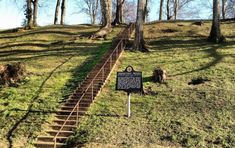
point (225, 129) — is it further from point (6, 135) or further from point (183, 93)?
point (6, 135)

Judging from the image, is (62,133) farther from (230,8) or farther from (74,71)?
(230,8)

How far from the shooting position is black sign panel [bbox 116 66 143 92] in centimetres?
1905

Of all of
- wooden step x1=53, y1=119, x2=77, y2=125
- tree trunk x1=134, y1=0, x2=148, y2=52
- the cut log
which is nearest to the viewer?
wooden step x1=53, y1=119, x2=77, y2=125

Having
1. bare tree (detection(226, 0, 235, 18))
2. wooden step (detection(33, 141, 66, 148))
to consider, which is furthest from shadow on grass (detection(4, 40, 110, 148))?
bare tree (detection(226, 0, 235, 18))

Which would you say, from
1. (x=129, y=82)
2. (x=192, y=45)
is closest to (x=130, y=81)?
(x=129, y=82)

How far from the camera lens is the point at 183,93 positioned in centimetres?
2141

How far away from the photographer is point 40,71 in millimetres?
26000

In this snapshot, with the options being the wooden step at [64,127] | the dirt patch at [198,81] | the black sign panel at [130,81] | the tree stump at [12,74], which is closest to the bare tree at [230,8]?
the dirt patch at [198,81]

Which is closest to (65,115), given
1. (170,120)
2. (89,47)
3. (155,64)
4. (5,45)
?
(170,120)

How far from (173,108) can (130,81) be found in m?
2.24

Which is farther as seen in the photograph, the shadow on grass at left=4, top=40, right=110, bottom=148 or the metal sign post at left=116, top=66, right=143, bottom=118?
the metal sign post at left=116, top=66, right=143, bottom=118

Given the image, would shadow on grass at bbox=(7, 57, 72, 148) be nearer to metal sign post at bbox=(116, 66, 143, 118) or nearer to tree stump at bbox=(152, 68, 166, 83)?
metal sign post at bbox=(116, 66, 143, 118)

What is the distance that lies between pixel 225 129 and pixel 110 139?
14.3ft

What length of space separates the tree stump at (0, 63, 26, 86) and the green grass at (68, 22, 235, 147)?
15.8 ft
